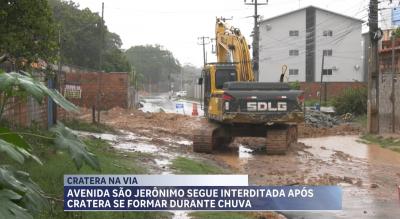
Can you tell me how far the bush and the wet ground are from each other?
438 inches

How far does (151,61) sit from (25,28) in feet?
484

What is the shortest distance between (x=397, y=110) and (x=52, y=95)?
86.6 ft

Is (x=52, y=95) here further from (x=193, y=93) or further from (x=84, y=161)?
(x=193, y=93)

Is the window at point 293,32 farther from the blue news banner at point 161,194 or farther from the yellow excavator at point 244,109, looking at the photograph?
the blue news banner at point 161,194

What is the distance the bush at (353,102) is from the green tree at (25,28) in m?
30.5

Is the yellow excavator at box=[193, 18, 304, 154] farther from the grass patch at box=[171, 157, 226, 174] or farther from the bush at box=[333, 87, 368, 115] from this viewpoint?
the bush at box=[333, 87, 368, 115]

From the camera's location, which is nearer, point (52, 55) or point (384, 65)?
point (52, 55)

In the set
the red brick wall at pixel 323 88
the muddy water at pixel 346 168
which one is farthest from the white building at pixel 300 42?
the muddy water at pixel 346 168

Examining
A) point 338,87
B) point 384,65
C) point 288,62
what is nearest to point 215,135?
point 384,65

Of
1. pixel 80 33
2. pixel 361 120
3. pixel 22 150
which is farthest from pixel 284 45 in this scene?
pixel 22 150

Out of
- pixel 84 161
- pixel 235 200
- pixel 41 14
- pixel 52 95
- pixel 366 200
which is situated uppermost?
pixel 41 14

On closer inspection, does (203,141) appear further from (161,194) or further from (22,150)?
(22,150)

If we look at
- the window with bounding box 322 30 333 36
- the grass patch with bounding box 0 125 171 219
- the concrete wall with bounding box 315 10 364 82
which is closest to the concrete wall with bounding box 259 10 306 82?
the concrete wall with bounding box 315 10 364 82

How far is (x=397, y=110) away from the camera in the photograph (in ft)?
90.2
